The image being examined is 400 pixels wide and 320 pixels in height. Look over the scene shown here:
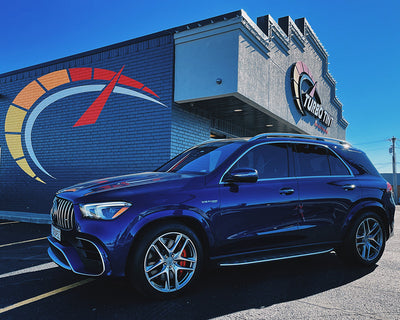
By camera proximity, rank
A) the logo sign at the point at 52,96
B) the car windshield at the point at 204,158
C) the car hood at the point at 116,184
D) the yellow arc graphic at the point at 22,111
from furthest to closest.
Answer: the yellow arc graphic at the point at 22,111, the logo sign at the point at 52,96, the car windshield at the point at 204,158, the car hood at the point at 116,184

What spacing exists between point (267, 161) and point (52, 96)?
9.93 metres

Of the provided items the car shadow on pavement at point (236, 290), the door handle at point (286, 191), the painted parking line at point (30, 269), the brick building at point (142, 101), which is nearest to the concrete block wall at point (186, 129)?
the brick building at point (142, 101)

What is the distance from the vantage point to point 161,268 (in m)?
3.47

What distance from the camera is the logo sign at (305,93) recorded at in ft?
44.3

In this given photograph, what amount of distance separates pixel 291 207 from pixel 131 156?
6.66 meters

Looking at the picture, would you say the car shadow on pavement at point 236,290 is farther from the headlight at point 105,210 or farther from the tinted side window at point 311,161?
the tinted side window at point 311,161

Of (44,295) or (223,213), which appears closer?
(44,295)

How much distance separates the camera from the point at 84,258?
3.31 meters

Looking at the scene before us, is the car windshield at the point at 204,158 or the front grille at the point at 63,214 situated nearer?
the front grille at the point at 63,214

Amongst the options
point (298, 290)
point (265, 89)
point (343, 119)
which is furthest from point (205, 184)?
point (343, 119)

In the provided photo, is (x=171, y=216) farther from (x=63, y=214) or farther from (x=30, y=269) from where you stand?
(x=30, y=269)

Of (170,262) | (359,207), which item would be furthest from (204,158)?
(359,207)

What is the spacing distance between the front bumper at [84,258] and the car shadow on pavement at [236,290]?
0.39m

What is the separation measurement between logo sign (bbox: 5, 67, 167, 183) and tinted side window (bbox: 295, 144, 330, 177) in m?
5.76
